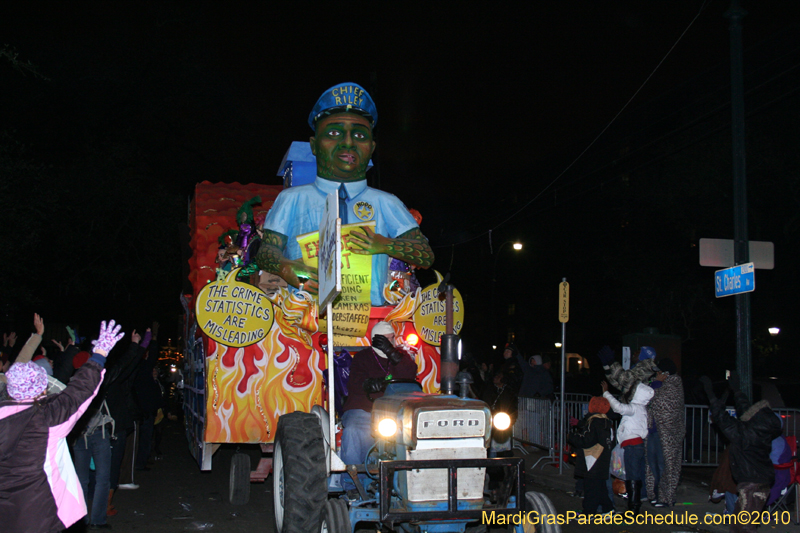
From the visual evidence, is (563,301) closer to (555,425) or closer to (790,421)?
(555,425)

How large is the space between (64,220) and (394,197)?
14.1m

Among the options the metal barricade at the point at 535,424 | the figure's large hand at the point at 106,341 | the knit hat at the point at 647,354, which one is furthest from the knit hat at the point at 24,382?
Result: the metal barricade at the point at 535,424

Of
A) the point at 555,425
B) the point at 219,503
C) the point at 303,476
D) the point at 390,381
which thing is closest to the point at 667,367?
the point at 555,425

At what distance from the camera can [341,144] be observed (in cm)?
823

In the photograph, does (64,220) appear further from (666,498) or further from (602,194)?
(602,194)

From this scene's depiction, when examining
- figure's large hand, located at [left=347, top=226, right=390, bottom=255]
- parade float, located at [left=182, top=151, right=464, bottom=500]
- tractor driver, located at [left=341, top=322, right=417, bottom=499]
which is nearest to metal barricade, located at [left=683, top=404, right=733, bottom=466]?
parade float, located at [left=182, top=151, right=464, bottom=500]

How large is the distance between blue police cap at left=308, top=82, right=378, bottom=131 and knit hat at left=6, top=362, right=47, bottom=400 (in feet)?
15.8

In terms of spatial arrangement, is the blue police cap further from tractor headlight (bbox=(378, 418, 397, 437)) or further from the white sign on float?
tractor headlight (bbox=(378, 418, 397, 437))

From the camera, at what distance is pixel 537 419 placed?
12.4m

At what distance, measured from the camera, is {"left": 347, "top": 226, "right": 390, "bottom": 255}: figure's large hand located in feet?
23.5

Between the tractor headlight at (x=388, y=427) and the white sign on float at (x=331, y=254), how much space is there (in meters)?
0.96

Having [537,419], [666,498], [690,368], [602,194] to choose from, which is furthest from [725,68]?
[666,498]

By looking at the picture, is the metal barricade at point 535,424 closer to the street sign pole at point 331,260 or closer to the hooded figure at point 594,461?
the hooded figure at point 594,461

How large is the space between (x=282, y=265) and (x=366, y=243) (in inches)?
37.9
